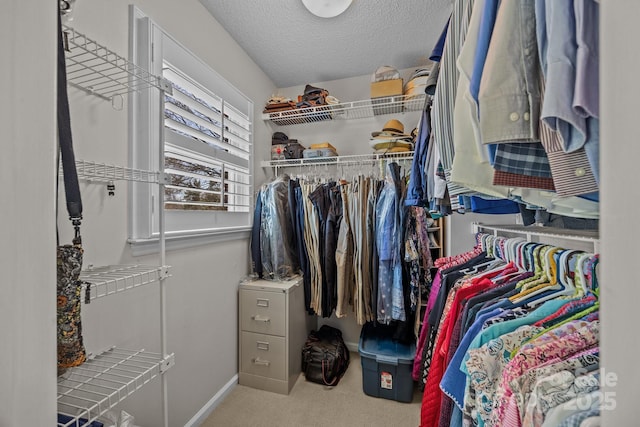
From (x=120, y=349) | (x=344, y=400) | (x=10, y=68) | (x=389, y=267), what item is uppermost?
(x=10, y=68)

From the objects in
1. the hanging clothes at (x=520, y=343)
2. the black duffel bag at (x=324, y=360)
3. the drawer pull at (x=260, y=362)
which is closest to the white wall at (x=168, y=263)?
the drawer pull at (x=260, y=362)

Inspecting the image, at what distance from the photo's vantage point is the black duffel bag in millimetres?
1916

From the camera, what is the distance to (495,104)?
0.43 metres

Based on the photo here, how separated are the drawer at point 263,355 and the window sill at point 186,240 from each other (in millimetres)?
695

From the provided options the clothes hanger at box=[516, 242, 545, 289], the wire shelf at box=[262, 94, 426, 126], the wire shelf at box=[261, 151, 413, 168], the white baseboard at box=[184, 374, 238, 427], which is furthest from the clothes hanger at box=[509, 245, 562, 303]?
the white baseboard at box=[184, 374, 238, 427]

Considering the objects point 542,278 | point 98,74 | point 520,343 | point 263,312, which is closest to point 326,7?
point 98,74

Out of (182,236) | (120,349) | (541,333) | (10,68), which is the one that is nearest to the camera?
(10,68)

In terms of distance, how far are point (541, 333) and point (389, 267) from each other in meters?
1.26

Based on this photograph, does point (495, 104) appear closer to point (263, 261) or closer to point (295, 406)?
point (263, 261)

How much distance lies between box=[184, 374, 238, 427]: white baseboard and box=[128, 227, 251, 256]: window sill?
0.93 metres

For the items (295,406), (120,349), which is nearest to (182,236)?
(120,349)

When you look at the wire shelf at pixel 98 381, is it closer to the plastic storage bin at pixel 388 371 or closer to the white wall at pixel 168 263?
the white wall at pixel 168 263
